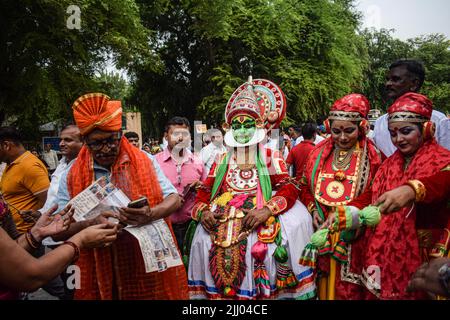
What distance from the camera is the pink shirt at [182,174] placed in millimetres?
4355

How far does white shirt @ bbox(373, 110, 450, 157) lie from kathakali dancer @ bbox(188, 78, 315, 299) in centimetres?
100

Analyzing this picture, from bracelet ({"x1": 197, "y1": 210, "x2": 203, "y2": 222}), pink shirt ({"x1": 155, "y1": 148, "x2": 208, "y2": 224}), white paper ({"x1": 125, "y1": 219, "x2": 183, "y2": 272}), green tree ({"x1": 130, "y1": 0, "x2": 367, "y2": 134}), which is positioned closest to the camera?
white paper ({"x1": 125, "y1": 219, "x2": 183, "y2": 272})

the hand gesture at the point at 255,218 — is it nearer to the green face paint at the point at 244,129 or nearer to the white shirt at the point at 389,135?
the green face paint at the point at 244,129

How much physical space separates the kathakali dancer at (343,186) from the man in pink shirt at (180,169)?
1.57 metres

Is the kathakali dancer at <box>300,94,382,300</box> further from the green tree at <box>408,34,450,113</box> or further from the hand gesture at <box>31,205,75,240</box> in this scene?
the green tree at <box>408,34,450,113</box>

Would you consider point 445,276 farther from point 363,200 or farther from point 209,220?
point 209,220

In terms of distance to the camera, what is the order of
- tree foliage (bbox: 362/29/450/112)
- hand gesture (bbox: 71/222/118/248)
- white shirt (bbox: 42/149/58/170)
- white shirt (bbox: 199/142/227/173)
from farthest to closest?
tree foliage (bbox: 362/29/450/112)
white shirt (bbox: 42/149/58/170)
white shirt (bbox: 199/142/227/173)
hand gesture (bbox: 71/222/118/248)

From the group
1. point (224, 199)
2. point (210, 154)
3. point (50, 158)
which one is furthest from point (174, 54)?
point (224, 199)

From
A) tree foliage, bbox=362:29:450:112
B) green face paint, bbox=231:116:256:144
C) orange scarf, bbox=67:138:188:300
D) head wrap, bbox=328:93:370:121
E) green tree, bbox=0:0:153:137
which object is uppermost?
tree foliage, bbox=362:29:450:112

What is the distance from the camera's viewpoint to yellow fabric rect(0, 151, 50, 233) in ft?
13.4

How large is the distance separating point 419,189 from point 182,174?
9.01 ft

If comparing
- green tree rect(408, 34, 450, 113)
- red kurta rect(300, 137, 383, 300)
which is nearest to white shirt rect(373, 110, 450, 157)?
red kurta rect(300, 137, 383, 300)

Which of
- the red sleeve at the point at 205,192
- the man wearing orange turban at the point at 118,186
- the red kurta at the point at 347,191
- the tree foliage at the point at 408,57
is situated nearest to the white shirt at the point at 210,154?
the red sleeve at the point at 205,192
